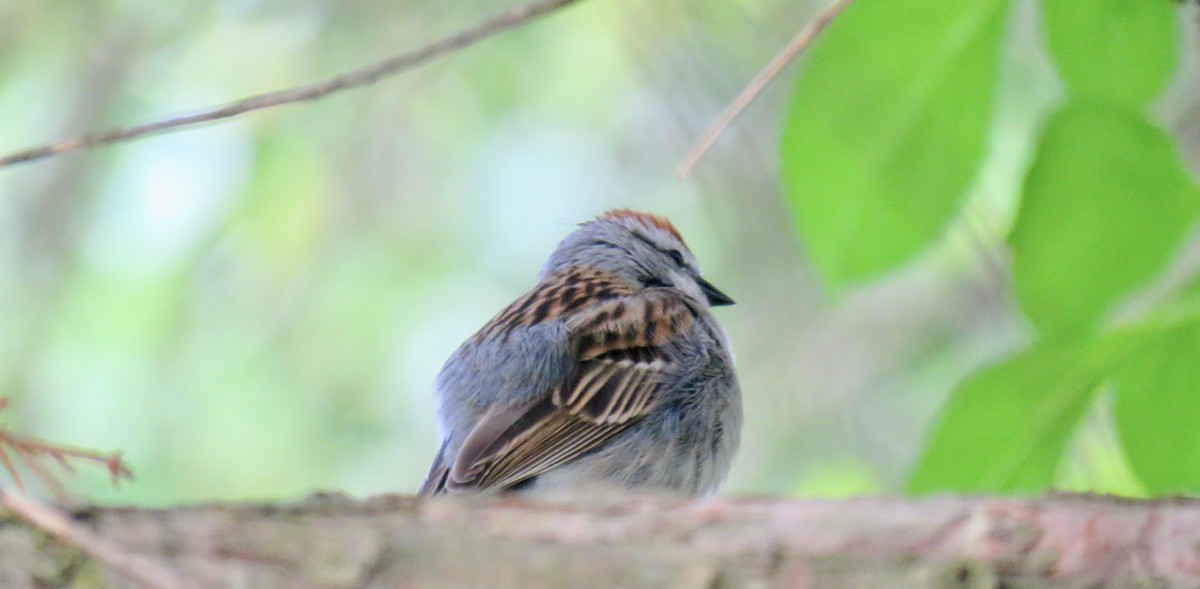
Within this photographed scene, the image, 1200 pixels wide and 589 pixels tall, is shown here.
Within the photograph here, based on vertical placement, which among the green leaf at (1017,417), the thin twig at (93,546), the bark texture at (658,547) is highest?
the green leaf at (1017,417)

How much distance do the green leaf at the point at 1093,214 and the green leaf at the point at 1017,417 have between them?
0.22 feet

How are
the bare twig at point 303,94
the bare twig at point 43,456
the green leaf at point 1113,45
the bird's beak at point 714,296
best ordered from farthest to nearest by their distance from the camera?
the bird's beak at point 714,296 < the green leaf at point 1113,45 < the bare twig at point 303,94 < the bare twig at point 43,456

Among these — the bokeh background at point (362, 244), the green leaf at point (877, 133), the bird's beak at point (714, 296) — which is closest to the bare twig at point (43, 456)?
the green leaf at point (877, 133)

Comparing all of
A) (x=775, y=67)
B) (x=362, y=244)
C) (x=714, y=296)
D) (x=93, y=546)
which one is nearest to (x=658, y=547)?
(x=93, y=546)

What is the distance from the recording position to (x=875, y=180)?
2117mm

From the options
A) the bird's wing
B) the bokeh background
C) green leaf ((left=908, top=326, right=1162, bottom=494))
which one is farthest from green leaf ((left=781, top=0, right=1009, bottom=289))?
the bokeh background

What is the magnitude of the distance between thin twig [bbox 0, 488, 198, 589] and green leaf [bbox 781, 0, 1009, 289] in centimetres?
117

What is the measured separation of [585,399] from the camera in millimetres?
3104

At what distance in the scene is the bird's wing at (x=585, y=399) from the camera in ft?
9.64

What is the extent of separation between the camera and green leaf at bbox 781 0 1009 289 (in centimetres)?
208

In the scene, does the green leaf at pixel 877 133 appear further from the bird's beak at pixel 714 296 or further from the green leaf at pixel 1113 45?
the bird's beak at pixel 714 296

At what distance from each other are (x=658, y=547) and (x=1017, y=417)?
3.19ft

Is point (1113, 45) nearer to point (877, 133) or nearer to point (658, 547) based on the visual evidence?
point (877, 133)

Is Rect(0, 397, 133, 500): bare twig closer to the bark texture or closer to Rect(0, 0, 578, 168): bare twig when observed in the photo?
the bark texture
